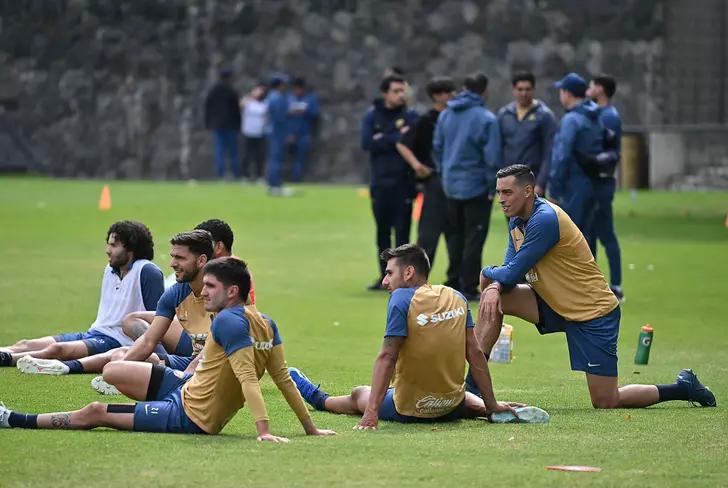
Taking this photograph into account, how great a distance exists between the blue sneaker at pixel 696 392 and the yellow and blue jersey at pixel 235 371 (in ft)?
9.36

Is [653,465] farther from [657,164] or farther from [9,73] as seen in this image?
[9,73]

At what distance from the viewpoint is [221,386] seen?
889 centimetres

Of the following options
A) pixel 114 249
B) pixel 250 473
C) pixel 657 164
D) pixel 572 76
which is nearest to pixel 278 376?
pixel 250 473

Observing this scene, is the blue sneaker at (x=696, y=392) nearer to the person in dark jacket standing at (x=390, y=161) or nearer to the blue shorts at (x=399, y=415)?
the blue shorts at (x=399, y=415)

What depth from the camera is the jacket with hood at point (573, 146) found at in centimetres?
1662

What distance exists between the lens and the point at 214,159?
136 feet

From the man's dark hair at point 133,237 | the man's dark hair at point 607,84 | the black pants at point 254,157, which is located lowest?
the black pants at point 254,157

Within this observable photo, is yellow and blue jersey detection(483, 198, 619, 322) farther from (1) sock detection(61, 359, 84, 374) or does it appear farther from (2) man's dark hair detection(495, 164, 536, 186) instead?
(1) sock detection(61, 359, 84, 374)

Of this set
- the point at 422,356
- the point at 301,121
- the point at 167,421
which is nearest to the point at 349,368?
the point at 422,356

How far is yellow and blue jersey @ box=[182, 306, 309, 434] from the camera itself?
8.70 meters

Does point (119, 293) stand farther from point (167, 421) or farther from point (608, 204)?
point (608, 204)

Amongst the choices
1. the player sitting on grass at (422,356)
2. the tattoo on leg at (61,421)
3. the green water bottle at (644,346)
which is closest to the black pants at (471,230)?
the green water bottle at (644,346)

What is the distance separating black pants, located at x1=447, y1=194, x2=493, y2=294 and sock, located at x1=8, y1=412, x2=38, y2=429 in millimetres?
8423

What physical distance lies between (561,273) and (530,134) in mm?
7101
